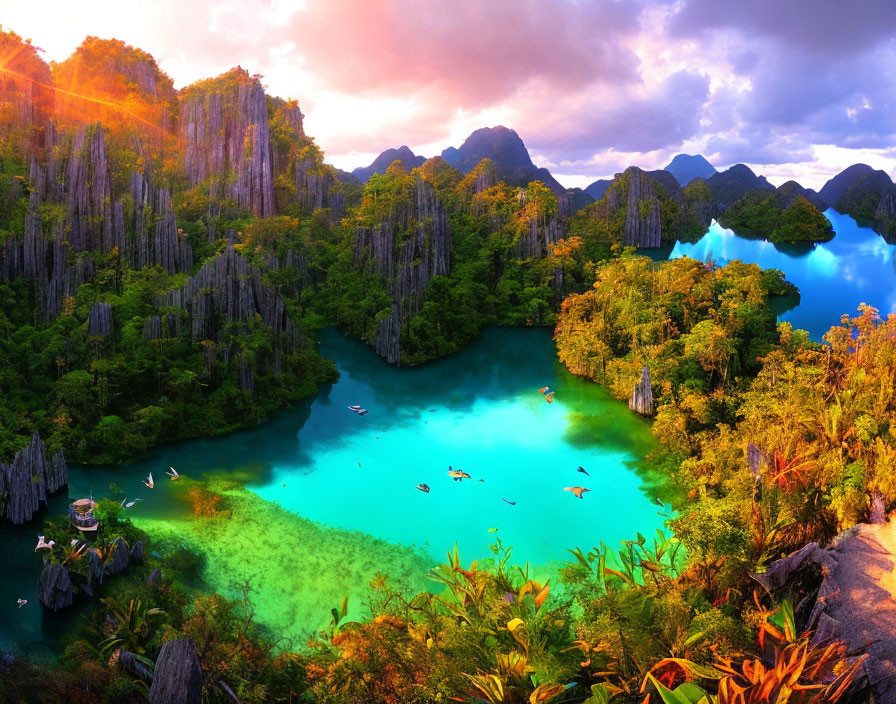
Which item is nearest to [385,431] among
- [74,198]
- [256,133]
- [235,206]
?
[74,198]

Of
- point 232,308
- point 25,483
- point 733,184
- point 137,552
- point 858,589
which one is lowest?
point 137,552

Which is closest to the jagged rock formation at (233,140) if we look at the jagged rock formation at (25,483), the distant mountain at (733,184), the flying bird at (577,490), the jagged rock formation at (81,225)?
the jagged rock formation at (81,225)

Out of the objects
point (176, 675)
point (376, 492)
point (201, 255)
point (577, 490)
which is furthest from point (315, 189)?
point (176, 675)

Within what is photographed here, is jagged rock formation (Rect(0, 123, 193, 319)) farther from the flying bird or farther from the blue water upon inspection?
the flying bird

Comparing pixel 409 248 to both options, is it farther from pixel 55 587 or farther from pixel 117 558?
pixel 55 587

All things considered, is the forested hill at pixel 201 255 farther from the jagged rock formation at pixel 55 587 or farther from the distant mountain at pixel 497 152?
the distant mountain at pixel 497 152

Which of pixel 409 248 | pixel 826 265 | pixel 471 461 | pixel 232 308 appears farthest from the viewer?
pixel 826 265
